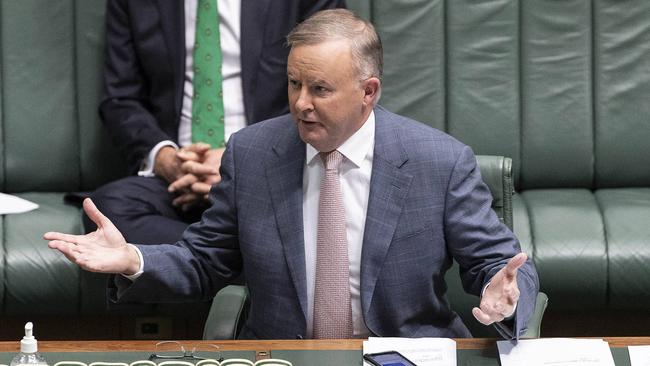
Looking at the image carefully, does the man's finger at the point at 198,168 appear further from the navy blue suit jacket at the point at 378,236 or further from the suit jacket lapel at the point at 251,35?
the navy blue suit jacket at the point at 378,236

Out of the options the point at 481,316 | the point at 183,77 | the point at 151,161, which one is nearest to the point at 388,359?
the point at 481,316

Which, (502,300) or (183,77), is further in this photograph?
(183,77)

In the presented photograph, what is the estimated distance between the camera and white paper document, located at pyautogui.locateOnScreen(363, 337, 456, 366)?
212 cm

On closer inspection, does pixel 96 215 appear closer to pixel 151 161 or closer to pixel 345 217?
pixel 345 217

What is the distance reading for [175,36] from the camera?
370 centimetres

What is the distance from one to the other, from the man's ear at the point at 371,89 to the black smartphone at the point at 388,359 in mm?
622

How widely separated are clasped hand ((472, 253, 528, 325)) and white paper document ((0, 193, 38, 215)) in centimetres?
188

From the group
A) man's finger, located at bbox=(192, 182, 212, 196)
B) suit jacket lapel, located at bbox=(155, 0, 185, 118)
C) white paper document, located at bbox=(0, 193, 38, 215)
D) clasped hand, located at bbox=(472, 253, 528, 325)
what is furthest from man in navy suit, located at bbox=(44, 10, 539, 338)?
white paper document, located at bbox=(0, 193, 38, 215)

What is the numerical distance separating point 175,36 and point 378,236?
141 centimetres

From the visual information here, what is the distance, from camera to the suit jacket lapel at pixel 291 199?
2553mm

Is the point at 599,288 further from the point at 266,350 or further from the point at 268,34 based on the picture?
the point at 266,350

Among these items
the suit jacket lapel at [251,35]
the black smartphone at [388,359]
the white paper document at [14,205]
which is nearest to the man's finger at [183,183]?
the suit jacket lapel at [251,35]

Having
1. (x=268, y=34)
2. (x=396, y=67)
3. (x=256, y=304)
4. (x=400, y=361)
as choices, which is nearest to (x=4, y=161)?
(x=268, y=34)

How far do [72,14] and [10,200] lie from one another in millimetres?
633
